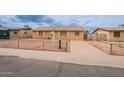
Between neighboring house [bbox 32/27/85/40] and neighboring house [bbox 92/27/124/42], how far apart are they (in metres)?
0.77

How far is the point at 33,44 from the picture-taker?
10.6m

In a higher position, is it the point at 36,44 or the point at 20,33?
the point at 20,33

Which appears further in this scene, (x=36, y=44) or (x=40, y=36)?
(x=36, y=44)

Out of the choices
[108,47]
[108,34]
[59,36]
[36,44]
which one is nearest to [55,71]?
[59,36]

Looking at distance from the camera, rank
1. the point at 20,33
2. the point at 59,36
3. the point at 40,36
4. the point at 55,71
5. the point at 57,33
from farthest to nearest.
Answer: the point at 40,36 → the point at 20,33 → the point at 59,36 → the point at 57,33 → the point at 55,71

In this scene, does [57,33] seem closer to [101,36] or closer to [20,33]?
[20,33]

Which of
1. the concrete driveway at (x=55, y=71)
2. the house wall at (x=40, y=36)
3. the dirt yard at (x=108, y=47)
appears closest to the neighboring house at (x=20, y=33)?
the house wall at (x=40, y=36)

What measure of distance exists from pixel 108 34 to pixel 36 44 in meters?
4.38

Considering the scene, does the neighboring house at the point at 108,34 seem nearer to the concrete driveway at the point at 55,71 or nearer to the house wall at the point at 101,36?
the house wall at the point at 101,36

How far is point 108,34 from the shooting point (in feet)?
28.2

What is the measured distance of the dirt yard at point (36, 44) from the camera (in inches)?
386
